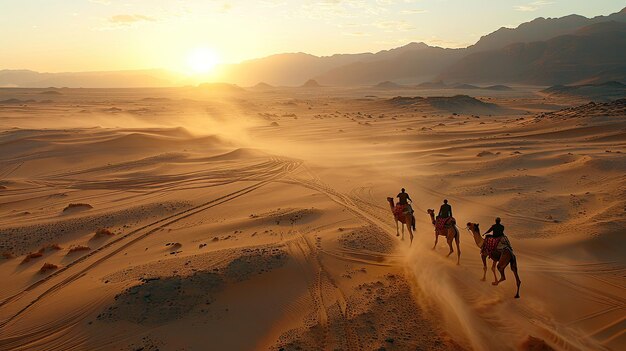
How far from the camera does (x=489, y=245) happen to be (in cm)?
1123

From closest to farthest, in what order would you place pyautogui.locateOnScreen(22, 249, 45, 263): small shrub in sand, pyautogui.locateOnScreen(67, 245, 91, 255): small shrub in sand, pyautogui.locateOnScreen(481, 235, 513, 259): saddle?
pyautogui.locateOnScreen(481, 235, 513, 259): saddle < pyautogui.locateOnScreen(22, 249, 45, 263): small shrub in sand < pyautogui.locateOnScreen(67, 245, 91, 255): small shrub in sand

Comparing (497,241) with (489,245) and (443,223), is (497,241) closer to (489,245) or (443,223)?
(489,245)

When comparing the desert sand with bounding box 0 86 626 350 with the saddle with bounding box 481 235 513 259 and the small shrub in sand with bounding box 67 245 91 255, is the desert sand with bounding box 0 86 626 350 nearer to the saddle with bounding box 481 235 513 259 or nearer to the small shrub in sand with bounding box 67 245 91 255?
the small shrub in sand with bounding box 67 245 91 255

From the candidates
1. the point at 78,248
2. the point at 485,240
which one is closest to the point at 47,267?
the point at 78,248

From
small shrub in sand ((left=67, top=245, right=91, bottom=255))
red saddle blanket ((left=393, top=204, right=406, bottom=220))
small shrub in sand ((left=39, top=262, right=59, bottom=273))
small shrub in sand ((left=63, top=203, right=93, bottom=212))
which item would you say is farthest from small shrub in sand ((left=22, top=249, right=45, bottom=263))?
red saddle blanket ((left=393, top=204, right=406, bottom=220))

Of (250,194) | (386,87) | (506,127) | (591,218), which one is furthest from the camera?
(386,87)

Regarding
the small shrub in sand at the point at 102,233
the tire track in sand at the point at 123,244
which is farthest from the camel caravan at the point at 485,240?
the small shrub in sand at the point at 102,233

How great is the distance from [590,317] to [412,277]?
169 inches

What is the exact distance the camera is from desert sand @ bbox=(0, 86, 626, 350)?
938cm

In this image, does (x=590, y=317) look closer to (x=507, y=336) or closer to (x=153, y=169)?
(x=507, y=336)

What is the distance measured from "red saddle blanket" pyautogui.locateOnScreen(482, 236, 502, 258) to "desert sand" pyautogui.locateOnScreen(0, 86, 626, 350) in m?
0.96

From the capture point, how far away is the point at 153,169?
28.7 meters

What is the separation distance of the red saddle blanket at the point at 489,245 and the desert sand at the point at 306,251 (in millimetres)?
960

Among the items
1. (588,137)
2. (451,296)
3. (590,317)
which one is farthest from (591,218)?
(588,137)
